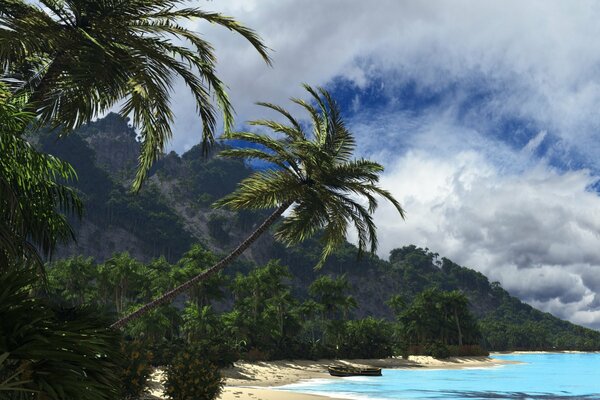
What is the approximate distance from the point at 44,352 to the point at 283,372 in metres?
42.3

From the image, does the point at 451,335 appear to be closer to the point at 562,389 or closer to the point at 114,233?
the point at 562,389

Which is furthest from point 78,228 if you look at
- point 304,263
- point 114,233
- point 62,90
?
point 62,90

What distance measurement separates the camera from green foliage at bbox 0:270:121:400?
524 centimetres

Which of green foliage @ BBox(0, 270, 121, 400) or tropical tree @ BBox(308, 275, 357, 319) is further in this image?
tropical tree @ BBox(308, 275, 357, 319)

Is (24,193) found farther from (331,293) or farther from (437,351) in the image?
(437,351)

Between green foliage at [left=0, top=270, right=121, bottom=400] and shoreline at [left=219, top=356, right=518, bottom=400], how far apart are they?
16.0 meters

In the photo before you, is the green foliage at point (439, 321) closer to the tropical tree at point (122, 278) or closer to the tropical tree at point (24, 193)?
the tropical tree at point (122, 278)

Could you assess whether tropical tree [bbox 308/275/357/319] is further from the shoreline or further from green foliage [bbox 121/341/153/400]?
green foliage [bbox 121/341/153/400]

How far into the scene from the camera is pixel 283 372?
4550 cm

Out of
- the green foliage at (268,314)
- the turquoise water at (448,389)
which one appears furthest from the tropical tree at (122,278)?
the turquoise water at (448,389)

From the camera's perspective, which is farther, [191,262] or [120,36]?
[191,262]

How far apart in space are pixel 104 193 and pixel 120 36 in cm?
17032

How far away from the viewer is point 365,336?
6444 centimetres

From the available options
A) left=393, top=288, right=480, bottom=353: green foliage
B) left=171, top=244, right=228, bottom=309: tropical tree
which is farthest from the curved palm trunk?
left=393, top=288, right=480, bottom=353: green foliage
